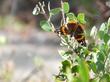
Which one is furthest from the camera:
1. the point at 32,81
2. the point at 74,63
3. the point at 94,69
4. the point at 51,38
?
the point at 51,38

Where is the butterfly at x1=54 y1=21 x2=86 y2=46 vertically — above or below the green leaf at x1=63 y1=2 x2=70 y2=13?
below

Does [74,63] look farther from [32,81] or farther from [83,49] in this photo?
[32,81]

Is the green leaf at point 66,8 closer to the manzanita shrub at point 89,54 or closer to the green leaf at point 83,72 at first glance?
the manzanita shrub at point 89,54

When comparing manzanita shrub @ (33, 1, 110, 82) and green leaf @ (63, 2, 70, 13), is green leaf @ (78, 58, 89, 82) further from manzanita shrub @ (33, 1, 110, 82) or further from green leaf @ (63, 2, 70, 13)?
green leaf @ (63, 2, 70, 13)

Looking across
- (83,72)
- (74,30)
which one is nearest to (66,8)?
(74,30)

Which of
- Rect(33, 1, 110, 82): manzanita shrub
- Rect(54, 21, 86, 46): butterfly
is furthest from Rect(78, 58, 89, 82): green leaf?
Rect(54, 21, 86, 46): butterfly

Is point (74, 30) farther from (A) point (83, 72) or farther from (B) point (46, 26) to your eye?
(A) point (83, 72)

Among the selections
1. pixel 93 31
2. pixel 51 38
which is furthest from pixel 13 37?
pixel 93 31

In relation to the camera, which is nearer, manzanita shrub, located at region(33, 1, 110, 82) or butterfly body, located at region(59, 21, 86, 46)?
manzanita shrub, located at region(33, 1, 110, 82)

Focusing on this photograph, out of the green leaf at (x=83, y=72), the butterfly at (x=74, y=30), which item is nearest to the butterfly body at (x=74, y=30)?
the butterfly at (x=74, y=30)
